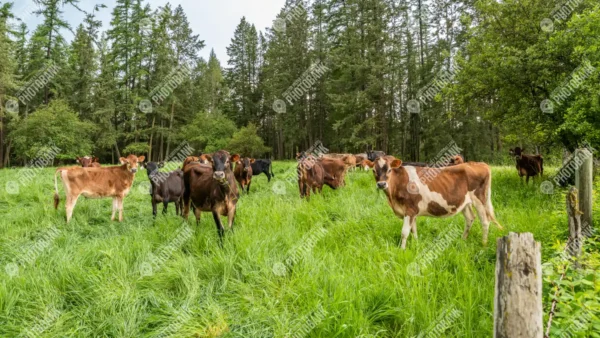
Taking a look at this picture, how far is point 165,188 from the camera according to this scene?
26.9 feet

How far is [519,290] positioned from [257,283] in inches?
101

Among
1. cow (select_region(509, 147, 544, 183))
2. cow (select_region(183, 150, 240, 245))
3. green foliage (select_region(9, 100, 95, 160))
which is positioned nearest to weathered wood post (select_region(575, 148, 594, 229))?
cow (select_region(183, 150, 240, 245))

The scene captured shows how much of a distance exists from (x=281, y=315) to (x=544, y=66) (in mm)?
9445

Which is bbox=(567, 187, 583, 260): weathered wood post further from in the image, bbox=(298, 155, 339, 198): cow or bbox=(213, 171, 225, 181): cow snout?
bbox=(298, 155, 339, 198): cow

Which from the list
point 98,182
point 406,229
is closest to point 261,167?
point 98,182

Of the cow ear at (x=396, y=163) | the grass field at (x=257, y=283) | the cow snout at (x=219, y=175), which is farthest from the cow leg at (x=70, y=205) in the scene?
the cow ear at (x=396, y=163)

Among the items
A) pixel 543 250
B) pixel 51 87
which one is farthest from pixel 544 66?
pixel 51 87

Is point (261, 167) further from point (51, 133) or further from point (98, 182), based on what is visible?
point (51, 133)

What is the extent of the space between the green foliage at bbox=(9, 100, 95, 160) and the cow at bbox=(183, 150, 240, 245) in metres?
22.7

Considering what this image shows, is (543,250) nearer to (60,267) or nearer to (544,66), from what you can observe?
(60,267)

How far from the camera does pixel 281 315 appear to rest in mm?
2951

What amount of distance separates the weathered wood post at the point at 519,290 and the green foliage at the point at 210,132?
3058cm

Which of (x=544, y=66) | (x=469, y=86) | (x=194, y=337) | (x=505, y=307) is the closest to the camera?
(x=505, y=307)

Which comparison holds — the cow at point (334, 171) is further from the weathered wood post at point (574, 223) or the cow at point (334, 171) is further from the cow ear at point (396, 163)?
the weathered wood post at point (574, 223)
